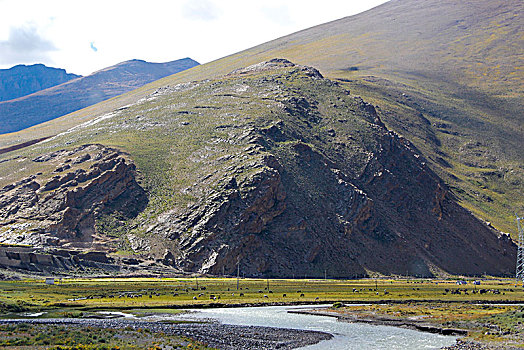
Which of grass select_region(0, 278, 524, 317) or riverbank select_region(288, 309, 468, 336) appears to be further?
grass select_region(0, 278, 524, 317)

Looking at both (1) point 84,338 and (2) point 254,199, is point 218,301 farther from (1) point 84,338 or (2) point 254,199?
(2) point 254,199

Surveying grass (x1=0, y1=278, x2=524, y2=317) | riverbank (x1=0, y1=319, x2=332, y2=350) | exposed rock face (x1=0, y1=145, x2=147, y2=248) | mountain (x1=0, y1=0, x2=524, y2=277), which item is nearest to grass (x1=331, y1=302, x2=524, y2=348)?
grass (x1=0, y1=278, x2=524, y2=317)

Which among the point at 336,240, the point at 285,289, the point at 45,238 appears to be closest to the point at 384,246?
the point at 336,240

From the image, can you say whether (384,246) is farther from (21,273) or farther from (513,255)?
(21,273)

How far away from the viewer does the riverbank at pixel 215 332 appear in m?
53.6

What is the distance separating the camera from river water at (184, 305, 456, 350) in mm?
55553

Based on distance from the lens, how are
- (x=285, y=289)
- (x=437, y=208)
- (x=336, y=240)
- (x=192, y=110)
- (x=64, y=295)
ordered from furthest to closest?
(x=192, y=110), (x=437, y=208), (x=336, y=240), (x=285, y=289), (x=64, y=295)

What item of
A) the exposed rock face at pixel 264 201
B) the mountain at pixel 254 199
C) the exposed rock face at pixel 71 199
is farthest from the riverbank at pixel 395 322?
the exposed rock face at pixel 71 199

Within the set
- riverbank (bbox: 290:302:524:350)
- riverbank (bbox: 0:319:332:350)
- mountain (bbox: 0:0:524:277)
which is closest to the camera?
riverbank (bbox: 0:319:332:350)

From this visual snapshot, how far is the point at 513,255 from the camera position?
555 ft

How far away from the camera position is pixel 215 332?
59.1m

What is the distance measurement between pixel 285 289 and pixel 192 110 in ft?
349

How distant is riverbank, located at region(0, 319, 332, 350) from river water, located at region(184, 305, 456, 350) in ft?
9.29

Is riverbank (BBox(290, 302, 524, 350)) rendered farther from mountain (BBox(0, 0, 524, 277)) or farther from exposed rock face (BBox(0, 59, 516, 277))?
mountain (BBox(0, 0, 524, 277))
